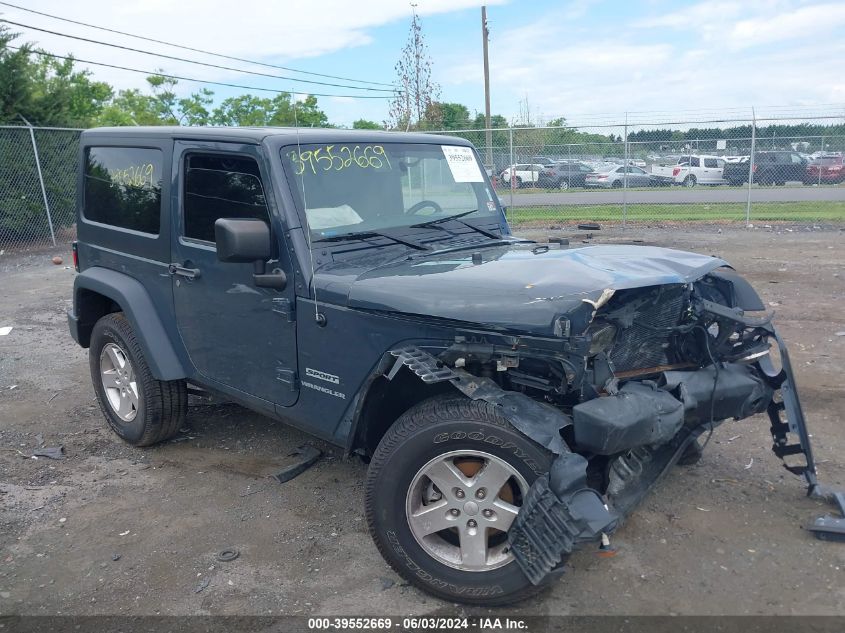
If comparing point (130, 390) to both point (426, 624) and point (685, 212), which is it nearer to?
point (426, 624)

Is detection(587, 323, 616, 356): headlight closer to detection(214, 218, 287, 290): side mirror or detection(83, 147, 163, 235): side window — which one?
detection(214, 218, 287, 290): side mirror

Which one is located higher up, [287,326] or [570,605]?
[287,326]

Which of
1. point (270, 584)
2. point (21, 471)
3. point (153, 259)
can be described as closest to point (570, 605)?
point (270, 584)

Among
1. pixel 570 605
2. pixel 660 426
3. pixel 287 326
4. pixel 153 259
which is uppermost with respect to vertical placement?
pixel 153 259

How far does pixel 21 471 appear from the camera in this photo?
4.51 metres

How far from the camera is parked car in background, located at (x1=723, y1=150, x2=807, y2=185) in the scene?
1616 cm

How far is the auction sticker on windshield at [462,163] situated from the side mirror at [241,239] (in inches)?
62.7

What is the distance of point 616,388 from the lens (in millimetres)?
2975

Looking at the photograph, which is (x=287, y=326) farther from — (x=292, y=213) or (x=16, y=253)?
(x=16, y=253)

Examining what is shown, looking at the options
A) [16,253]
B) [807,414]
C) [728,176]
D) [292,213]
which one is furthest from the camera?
[728,176]

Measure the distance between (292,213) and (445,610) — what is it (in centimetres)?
200

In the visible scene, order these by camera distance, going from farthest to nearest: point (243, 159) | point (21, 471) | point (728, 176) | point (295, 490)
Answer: point (728, 176), point (21, 471), point (295, 490), point (243, 159)

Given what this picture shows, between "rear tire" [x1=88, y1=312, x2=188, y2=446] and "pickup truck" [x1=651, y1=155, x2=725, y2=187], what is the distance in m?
14.9

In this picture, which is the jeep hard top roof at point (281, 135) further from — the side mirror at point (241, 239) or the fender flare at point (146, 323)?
the fender flare at point (146, 323)
